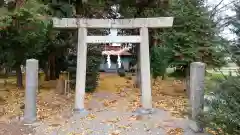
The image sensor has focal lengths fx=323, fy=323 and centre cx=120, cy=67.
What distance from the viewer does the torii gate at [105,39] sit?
379 inches

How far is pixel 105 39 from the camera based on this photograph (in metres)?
9.74

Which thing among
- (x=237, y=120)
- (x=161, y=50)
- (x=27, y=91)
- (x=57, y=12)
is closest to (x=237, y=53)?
(x=237, y=120)

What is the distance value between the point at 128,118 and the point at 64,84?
13.8 feet

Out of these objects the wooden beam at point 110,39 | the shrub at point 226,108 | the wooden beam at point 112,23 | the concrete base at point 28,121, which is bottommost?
the concrete base at point 28,121

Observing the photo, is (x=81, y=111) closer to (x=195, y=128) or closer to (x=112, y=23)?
(x=112, y=23)

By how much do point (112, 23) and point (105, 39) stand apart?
1.75 feet

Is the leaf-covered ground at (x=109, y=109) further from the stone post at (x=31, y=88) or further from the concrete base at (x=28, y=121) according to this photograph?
the stone post at (x=31, y=88)

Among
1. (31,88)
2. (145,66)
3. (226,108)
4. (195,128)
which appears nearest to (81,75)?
(31,88)

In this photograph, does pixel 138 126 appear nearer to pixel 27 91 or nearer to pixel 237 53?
pixel 27 91

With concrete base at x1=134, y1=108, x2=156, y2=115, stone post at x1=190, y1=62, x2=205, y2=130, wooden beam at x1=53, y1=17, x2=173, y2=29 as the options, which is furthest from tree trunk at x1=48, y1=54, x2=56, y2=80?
stone post at x1=190, y1=62, x2=205, y2=130

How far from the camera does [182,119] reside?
28.8 ft

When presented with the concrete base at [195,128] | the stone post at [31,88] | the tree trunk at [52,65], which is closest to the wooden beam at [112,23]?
the stone post at [31,88]

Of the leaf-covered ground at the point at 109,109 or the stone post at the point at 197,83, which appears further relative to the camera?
the leaf-covered ground at the point at 109,109

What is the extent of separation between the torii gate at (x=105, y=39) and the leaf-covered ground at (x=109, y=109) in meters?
0.63
